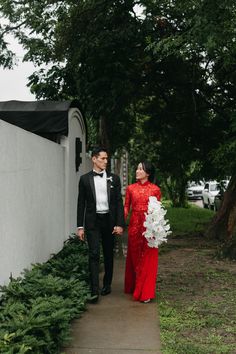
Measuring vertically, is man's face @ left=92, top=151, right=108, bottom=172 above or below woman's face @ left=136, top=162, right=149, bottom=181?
above

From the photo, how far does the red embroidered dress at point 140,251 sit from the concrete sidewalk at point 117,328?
19cm

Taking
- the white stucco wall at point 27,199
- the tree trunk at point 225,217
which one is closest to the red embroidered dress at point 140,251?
the white stucco wall at point 27,199

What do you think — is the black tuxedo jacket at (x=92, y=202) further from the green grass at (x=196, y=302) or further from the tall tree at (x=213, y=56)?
the tall tree at (x=213, y=56)

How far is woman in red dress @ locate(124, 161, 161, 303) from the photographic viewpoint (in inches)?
259

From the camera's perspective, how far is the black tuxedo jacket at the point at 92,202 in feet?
21.5

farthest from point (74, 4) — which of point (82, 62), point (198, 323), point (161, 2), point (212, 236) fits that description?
point (198, 323)

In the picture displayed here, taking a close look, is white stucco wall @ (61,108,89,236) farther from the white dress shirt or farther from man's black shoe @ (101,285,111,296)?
the white dress shirt

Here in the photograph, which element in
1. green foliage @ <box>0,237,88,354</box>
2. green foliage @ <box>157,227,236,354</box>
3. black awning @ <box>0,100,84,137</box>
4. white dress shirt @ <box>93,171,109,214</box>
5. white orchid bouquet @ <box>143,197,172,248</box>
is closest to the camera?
green foliage @ <box>0,237,88,354</box>

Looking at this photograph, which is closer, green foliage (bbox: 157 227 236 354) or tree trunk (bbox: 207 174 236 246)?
green foliage (bbox: 157 227 236 354)

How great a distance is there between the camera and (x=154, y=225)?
648cm

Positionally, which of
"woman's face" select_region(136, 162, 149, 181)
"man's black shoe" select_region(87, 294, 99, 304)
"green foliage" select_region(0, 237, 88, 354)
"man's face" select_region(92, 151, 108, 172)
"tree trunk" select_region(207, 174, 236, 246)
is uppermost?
"man's face" select_region(92, 151, 108, 172)

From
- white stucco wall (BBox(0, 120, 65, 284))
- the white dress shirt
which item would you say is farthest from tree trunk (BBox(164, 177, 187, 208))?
the white dress shirt

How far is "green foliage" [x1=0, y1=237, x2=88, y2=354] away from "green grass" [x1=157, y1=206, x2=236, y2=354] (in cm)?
92

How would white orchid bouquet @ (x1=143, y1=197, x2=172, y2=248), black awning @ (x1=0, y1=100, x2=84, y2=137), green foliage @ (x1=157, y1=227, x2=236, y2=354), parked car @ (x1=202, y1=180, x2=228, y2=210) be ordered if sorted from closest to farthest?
1. green foliage @ (x1=157, y1=227, x2=236, y2=354)
2. white orchid bouquet @ (x1=143, y1=197, x2=172, y2=248)
3. black awning @ (x1=0, y1=100, x2=84, y2=137)
4. parked car @ (x1=202, y1=180, x2=228, y2=210)
